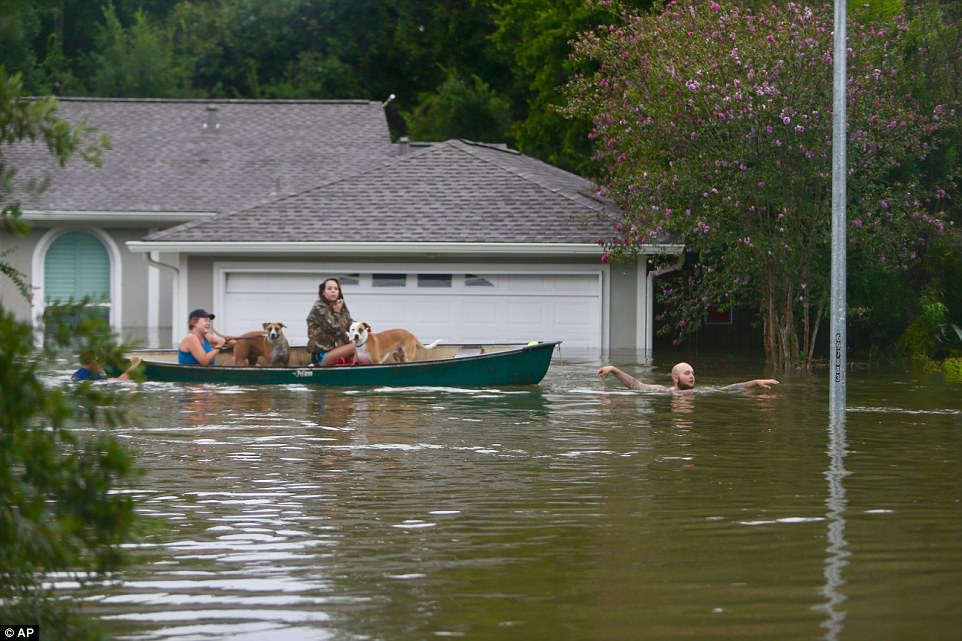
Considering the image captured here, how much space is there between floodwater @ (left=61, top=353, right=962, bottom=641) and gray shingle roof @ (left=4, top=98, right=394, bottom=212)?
1798cm

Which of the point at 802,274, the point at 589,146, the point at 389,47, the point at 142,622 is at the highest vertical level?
the point at 389,47

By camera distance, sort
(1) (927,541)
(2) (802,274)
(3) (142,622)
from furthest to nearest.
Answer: (2) (802,274), (1) (927,541), (3) (142,622)

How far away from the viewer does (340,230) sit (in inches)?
1110

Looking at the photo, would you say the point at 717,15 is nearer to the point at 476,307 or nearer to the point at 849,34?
the point at 849,34

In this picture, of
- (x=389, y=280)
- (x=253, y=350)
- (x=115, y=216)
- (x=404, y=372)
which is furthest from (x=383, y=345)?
(x=115, y=216)

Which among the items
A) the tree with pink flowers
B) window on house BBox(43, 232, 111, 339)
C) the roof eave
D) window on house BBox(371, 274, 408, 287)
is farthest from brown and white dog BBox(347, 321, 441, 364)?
window on house BBox(43, 232, 111, 339)

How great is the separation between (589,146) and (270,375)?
2079 centimetres

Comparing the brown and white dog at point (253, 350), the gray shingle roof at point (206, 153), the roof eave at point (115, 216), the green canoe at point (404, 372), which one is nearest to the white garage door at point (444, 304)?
the gray shingle roof at point (206, 153)

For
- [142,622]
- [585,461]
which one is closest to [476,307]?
[585,461]

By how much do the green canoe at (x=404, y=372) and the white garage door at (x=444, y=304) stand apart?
313 inches

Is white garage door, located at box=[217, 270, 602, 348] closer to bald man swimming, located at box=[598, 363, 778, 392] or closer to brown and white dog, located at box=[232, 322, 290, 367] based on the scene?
brown and white dog, located at box=[232, 322, 290, 367]

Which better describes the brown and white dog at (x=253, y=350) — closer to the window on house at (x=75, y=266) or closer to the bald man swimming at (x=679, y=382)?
the bald man swimming at (x=679, y=382)

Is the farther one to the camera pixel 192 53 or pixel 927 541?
pixel 192 53

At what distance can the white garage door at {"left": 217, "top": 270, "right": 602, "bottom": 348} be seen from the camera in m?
28.3
